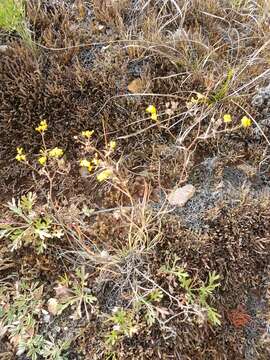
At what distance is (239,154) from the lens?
2451 millimetres

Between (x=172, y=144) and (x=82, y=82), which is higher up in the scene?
(x=82, y=82)

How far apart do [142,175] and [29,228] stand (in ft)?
2.19

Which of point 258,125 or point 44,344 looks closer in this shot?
point 44,344

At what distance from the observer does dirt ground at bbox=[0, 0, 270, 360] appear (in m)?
2.09

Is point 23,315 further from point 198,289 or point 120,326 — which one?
point 198,289

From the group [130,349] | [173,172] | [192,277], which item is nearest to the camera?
[130,349]

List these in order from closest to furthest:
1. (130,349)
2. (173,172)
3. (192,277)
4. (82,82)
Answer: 1. (130,349)
2. (192,277)
3. (173,172)
4. (82,82)

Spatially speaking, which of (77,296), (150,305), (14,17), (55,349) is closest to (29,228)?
(77,296)

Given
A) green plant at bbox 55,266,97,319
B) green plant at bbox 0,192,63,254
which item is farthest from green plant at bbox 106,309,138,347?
green plant at bbox 0,192,63,254

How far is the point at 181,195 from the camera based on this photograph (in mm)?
2336

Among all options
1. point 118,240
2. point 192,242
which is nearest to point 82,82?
point 118,240

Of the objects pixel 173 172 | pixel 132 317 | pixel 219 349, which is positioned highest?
pixel 173 172

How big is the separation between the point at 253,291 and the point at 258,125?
2.99 ft

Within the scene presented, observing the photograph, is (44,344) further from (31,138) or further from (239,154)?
(239,154)
